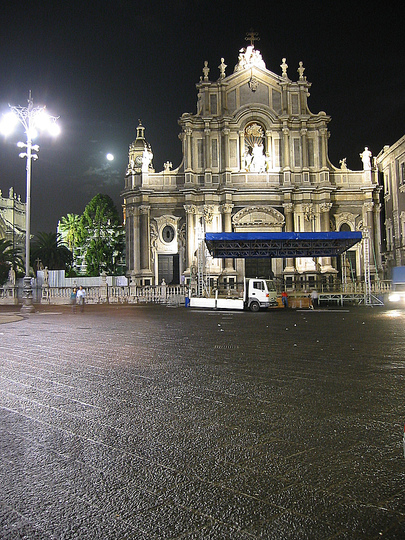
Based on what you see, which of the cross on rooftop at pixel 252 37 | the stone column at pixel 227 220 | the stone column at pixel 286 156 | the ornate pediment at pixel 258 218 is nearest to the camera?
the stone column at pixel 227 220

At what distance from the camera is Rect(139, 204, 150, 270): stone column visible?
1416 inches

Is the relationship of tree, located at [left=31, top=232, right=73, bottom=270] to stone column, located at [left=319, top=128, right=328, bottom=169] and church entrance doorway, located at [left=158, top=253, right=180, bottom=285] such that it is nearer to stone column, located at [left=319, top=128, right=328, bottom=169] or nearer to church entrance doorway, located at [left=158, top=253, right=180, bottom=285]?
church entrance doorway, located at [left=158, top=253, right=180, bottom=285]

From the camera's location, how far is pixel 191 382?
5.99m

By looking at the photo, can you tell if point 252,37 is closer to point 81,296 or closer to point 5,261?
point 81,296

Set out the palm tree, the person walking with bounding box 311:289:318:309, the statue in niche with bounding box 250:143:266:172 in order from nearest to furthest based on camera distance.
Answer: the person walking with bounding box 311:289:318:309 < the statue in niche with bounding box 250:143:266:172 < the palm tree

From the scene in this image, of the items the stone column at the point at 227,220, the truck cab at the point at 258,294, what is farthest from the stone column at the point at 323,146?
the truck cab at the point at 258,294

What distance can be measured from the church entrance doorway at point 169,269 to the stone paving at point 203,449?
96.6 ft

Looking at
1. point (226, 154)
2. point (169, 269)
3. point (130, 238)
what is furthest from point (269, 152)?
point (130, 238)

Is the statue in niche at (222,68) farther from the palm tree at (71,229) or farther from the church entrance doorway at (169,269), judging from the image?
the palm tree at (71,229)

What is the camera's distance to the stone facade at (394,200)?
38250 mm

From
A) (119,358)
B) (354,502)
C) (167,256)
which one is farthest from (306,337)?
(167,256)

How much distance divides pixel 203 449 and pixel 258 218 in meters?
33.3

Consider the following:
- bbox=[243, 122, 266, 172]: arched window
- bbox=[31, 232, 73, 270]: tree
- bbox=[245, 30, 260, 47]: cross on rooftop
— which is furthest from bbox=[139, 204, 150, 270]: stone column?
bbox=[31, 232, 73, 270]: tree

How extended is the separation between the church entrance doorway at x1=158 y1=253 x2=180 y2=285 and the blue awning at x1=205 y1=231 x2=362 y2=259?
6746 millimetres
